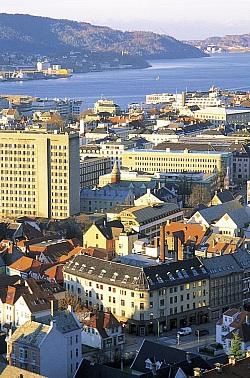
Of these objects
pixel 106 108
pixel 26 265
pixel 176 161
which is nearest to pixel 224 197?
pixel 26 265

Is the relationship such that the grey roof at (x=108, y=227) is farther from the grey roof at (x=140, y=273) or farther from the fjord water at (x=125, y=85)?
the fjord water at (x=125, y=85)

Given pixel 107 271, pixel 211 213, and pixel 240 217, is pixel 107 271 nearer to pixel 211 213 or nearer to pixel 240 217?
pixel 240 217

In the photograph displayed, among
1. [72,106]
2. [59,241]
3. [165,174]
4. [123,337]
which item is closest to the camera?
[123,337]

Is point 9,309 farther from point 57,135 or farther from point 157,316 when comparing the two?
point 57,135

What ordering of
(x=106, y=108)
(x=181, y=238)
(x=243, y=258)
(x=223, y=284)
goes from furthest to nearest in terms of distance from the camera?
(x=106, y=108), (x=181, y=238), (x=243, y=258), (x=223, y=284)

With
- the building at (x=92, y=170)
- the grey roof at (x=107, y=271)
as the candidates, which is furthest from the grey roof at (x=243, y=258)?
the building at (x=92, y=170)

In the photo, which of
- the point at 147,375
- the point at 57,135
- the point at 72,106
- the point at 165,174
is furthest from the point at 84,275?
the point at 72,106
